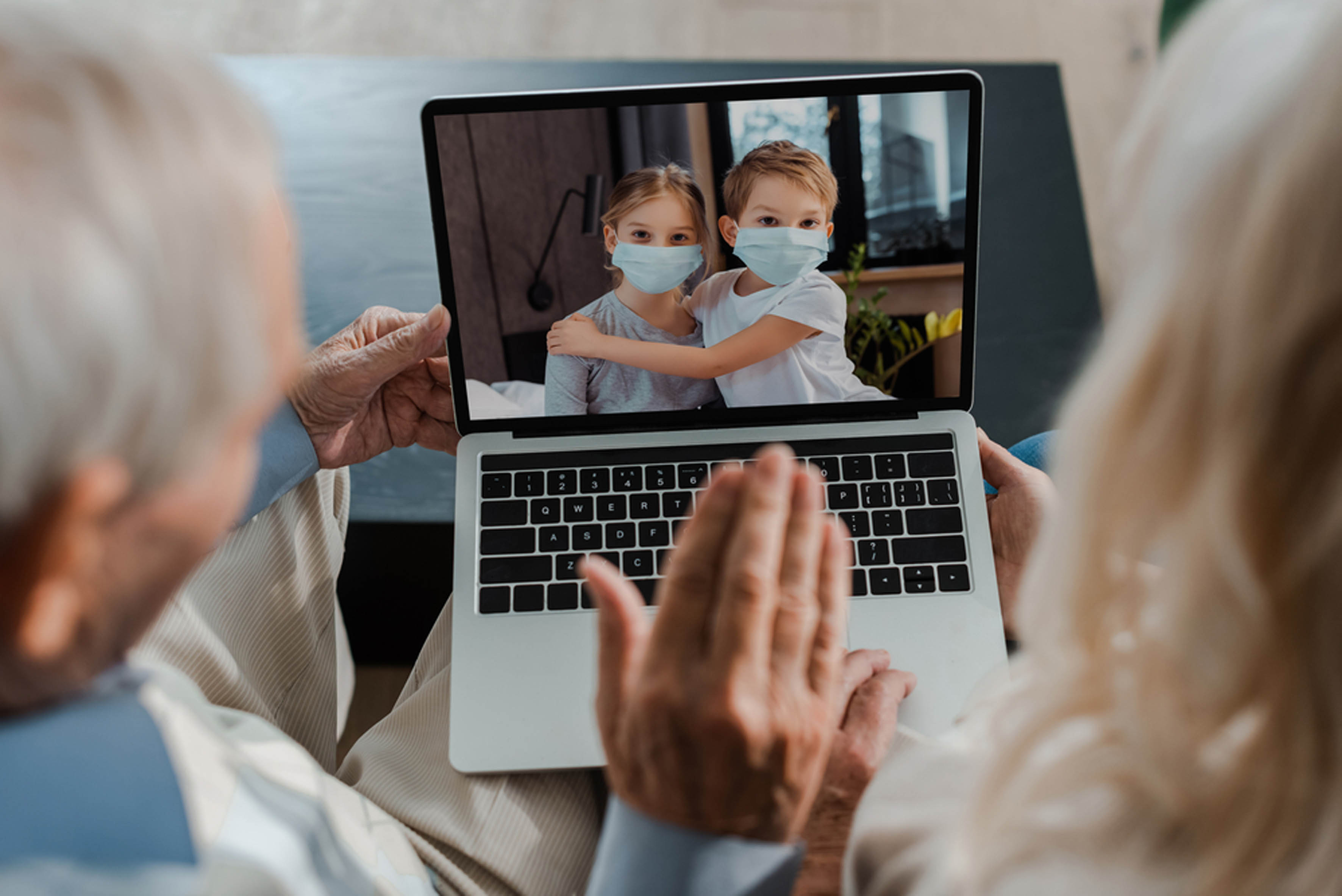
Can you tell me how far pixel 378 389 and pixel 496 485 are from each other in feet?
0.60

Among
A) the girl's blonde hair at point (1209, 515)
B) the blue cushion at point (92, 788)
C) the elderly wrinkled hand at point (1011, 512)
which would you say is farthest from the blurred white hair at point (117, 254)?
the elderly wrinkled hand at point (1011, 512)

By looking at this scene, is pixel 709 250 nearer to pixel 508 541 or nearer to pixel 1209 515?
pixel 508 541

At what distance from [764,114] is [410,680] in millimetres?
626

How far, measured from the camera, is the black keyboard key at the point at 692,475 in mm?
847

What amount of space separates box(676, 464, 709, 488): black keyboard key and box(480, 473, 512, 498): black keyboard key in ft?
0.51

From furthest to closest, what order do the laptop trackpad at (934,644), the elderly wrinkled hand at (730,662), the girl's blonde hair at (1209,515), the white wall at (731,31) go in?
the white wall at (731,31) < the laptop trackpad at (934,644) < the elderly wrinkled hand at (730,662) < the girl's blonde hair at (1209,515)

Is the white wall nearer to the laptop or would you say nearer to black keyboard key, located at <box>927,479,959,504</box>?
the laptop

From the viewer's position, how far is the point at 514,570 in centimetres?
82

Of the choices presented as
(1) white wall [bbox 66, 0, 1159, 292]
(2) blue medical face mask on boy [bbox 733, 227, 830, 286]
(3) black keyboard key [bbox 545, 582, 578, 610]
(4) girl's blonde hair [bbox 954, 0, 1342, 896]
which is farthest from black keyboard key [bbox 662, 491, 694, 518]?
(1) white wall [bbox 66, 0, 1159, 292]

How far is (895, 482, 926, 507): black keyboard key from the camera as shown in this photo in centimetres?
83

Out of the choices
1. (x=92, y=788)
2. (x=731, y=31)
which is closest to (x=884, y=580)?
(x=92, y=788)

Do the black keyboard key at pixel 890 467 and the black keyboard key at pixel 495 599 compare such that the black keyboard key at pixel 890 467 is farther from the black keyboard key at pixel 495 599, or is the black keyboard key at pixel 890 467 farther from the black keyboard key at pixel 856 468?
the black keyboard key at pixel 495 599

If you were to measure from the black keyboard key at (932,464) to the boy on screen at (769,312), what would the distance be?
69mm

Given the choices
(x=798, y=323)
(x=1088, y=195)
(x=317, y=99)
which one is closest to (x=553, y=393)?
(x=798, y=323)
